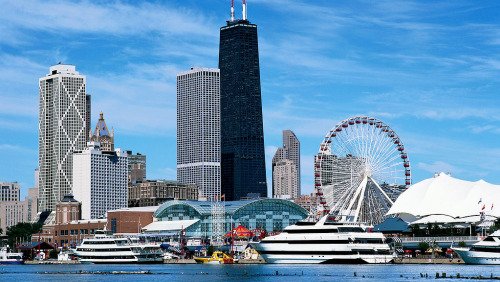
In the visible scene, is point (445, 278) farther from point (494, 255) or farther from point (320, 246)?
point (320, 246)

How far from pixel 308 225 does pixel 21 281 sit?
2142 inches

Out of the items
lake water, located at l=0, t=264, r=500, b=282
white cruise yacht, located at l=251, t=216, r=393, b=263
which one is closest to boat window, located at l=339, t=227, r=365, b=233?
white cruise yacht, located at l=251, t=216, r=393, b=263

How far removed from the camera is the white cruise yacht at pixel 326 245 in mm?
169125

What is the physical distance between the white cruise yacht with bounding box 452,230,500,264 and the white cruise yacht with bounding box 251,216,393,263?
18308mm

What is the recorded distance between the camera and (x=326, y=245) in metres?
169

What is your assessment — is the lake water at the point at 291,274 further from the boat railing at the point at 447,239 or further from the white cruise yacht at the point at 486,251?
the boat railing at the point at 447,239

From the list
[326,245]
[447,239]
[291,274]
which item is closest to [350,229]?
[326,245]

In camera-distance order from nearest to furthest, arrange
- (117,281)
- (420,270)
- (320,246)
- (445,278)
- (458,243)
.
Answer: (445,278) → (117,281) → (420,270) → (320,246) → (458,243)

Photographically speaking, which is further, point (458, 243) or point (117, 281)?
point (458, 243)

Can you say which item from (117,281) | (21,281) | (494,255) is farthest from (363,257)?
(21,281)

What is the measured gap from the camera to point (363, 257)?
172m

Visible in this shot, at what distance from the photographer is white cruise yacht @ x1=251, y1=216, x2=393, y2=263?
16912 centimetres

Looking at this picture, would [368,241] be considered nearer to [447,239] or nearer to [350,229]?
[350,229]

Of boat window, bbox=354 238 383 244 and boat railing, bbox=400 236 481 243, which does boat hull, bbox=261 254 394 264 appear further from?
boat railing, bbox=400 236 481 243
